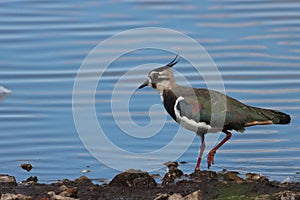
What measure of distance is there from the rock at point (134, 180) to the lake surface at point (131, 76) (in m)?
1.01

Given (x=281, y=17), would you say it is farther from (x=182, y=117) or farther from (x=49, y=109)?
(x=182, y=117)

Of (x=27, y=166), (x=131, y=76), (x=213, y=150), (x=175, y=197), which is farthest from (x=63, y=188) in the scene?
(x=131, y=76)

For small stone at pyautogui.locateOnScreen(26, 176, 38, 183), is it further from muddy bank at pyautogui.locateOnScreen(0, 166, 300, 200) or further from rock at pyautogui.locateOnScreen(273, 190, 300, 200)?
rock at pyautogui.locateOnScreen(273, 190, 300, 200)

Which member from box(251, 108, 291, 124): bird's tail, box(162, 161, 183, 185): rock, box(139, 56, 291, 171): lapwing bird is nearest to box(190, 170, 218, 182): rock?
box(162, 161, 183, 185): rock

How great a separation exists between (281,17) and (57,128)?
225 inches

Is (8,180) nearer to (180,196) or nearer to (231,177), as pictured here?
(180,196)

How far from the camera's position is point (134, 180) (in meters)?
8.29

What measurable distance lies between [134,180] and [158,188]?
0.20 meters

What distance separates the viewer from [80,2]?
54.2 ft

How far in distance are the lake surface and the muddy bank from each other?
713 mm

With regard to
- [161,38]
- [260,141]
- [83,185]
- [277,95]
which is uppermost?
[161,38]

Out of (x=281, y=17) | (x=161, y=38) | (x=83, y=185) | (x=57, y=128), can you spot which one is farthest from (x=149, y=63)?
(x=83, y=185)

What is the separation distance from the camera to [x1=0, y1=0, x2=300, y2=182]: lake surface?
988 centimetres

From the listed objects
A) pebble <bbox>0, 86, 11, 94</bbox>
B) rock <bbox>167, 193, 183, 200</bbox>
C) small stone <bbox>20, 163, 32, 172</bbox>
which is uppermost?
pebble <bbox>0, 86, 11, 94</bbox>
